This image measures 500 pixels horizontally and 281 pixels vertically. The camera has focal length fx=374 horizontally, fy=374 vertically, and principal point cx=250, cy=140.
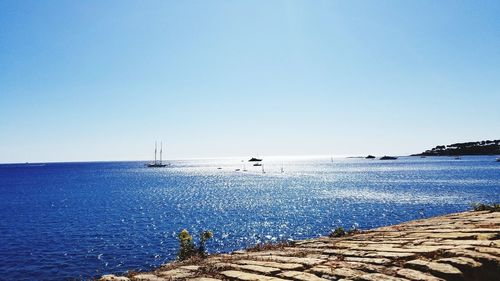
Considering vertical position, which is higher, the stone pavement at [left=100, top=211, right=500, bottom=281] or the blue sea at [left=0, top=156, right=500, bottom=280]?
the stone pavement at [left=100, top=211, right=500, bottom=281]

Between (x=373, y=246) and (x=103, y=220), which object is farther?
(x=103, y=220)

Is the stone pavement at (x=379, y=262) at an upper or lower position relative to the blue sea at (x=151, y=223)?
upper

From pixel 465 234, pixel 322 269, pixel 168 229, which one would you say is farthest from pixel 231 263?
pixel 168 229

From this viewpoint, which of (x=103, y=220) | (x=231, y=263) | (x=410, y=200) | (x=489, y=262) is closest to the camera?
(x=489, y=262)

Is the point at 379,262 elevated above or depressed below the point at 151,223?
above

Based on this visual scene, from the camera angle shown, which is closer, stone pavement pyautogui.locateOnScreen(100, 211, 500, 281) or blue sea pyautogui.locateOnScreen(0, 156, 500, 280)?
stone pavement pyautogui.locateOnScreen(100, 211, 500, 281)

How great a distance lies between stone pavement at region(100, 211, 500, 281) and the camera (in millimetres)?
5535

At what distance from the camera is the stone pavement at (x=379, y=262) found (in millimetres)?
5535

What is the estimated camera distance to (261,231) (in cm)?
3525

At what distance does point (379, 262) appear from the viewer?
6.15 m

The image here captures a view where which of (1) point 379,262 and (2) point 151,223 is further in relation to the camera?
(2) point 151,223

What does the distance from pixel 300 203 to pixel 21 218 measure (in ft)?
122

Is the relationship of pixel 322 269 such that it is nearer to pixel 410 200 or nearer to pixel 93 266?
pixel 93 266

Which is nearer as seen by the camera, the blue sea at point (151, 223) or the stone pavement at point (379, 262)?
the stone pavement at point (379, 262)
